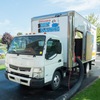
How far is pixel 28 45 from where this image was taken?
6.42m

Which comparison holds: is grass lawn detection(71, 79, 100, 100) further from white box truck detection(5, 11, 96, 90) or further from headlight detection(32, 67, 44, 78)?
headlight detection(32, 67, 44, 78)

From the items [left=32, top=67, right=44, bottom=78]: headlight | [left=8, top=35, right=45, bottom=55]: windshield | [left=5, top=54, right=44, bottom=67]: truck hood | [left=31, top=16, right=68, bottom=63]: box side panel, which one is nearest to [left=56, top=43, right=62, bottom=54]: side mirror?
[left=31, top=16, right=68, bottom=63]: box side panel

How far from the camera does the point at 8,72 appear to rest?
22.2 ft

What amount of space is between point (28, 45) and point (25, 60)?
2.25 feet

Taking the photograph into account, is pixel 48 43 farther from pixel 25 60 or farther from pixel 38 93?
pixel 38 93

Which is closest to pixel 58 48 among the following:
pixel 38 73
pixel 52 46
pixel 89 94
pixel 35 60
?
pixel 52 46

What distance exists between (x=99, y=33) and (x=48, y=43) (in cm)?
2927

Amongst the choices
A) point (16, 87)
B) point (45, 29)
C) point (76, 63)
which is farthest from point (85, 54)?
point (16, 87)

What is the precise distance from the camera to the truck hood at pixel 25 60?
5.84 metres

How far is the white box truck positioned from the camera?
19.4 feet

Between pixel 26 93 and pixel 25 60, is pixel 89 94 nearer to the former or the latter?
pixel 26 93

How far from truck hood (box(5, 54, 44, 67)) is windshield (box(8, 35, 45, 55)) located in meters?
0.19

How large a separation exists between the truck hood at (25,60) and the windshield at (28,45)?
0.62 feet

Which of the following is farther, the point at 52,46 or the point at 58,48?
the point at 58,48
